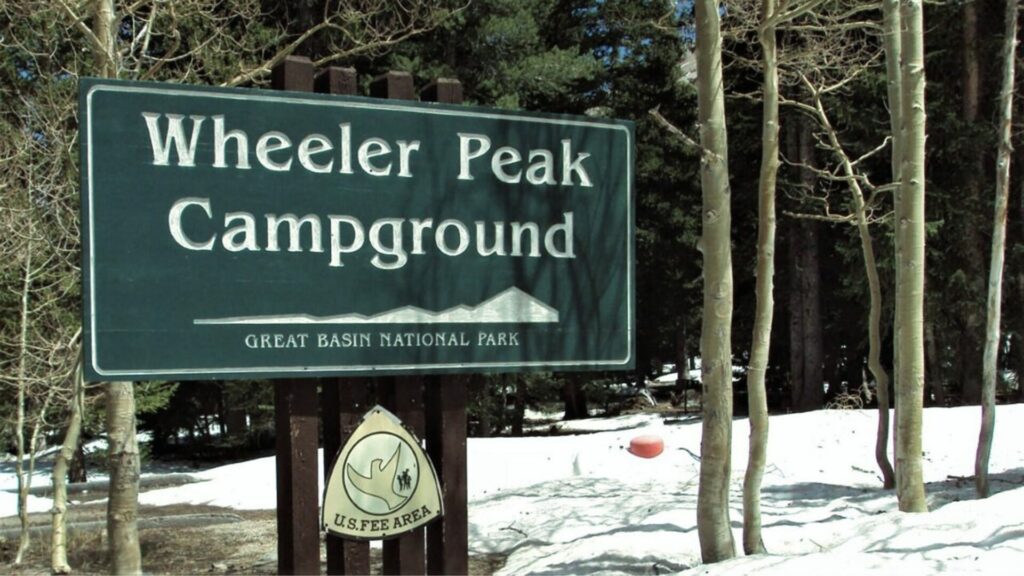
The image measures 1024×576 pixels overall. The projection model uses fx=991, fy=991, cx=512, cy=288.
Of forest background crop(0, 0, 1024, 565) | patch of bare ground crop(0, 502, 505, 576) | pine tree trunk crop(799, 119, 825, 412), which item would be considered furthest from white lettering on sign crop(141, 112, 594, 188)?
pine tree trunk crop(799, 119, 825, 412)

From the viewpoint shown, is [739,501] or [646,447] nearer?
[739,501]

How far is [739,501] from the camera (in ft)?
36.6

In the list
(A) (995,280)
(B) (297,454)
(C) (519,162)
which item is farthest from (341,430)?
(A) (995,280)

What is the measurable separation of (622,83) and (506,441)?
1111 centimetres

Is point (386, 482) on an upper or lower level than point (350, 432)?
lower

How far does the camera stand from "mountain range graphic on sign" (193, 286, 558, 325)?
3838mm

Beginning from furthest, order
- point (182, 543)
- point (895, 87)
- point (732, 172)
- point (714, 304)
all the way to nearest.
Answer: point (732, 172) → point (182, 543) → point (895, 87) → point (714, 304)

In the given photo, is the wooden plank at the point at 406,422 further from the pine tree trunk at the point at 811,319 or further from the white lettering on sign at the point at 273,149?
the pine tree trunk at the point at 811,319

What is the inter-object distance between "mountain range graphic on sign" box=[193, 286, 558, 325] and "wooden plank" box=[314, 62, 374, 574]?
1.01 feet

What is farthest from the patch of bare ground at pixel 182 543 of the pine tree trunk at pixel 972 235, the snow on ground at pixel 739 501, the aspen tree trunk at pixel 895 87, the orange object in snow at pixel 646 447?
the pine tree trunk at pixel 972 235

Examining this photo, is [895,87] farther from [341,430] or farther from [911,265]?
[341,430]

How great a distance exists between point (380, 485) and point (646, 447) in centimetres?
1098

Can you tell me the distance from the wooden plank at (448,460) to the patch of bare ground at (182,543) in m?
4.39

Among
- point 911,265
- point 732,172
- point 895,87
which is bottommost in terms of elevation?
point 911,265
